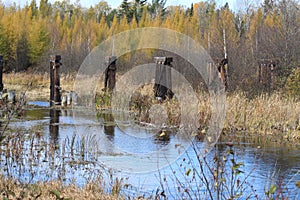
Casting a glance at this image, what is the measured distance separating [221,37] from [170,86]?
1310 centimetres

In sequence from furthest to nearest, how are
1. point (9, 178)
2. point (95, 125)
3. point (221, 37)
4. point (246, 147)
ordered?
point (221, 37)
point (95, 125)
point (246, 147)
point (9, 178)

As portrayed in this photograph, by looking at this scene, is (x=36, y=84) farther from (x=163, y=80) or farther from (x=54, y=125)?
(x=54, y=125)

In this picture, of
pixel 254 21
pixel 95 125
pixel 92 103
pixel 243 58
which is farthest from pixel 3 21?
pixel 95 125

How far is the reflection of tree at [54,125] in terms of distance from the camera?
35.6 feet

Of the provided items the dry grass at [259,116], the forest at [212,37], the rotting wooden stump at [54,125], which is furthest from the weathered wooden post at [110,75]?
the dry grass at [259,116]

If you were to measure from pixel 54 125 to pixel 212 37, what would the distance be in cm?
1723

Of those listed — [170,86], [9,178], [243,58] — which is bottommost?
[9,178]

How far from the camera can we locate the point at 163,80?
15.9m

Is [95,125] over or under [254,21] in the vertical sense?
under

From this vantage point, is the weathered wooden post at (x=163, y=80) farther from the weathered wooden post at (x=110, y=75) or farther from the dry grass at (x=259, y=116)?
the dry grass at (x=259, y=116)

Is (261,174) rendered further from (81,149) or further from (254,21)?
(254,21)

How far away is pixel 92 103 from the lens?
17.1 metres

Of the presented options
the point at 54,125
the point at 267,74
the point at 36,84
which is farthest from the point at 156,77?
the point at 36,84

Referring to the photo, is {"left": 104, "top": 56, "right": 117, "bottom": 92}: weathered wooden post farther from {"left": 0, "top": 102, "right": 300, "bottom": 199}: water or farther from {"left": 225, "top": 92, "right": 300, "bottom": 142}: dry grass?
{"left": 225, "top": 92, "right": 300, "bottom": 142}: dry grass
